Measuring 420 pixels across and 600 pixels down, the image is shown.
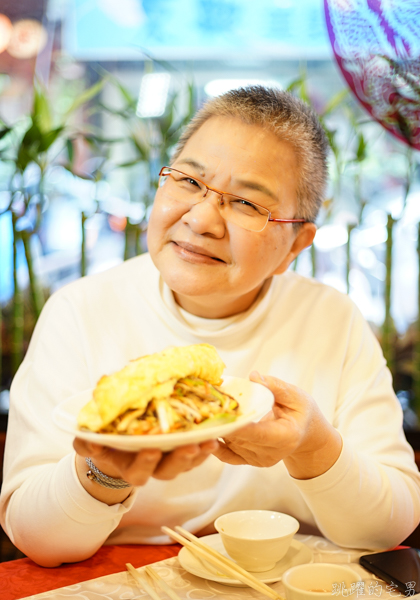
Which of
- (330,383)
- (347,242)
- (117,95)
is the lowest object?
(330,383)

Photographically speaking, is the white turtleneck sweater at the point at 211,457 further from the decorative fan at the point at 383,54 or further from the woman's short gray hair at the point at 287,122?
the decorative fan at the point at 383,54

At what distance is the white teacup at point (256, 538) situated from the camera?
127 cm

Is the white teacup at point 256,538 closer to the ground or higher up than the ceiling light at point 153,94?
closer to the ground

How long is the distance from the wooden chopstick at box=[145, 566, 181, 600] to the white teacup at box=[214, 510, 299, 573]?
0.53ft

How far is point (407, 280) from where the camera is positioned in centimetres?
353

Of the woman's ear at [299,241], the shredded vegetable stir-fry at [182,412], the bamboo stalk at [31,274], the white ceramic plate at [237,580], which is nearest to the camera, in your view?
the shredded vegetable stir-fry at [182,412]

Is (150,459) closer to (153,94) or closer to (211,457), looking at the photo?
(211,457)

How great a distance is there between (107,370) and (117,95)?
2.42m

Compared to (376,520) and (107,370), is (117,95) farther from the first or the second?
(376,520)

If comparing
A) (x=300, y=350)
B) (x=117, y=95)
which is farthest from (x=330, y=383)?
(x=117, y=95)

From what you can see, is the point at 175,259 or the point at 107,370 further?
the point at 107,370

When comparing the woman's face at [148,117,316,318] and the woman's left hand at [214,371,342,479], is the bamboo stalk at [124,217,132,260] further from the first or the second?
the woman's left hand at [214,371,342,479]

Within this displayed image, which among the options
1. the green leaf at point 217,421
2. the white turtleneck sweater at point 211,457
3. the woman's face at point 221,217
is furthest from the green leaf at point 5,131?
the green leaf at point 217,421

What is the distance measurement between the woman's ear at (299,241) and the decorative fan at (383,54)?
1.54 metres
